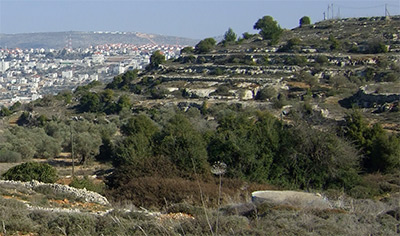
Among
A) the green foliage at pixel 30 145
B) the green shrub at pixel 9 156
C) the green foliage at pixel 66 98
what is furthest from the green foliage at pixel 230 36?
the green shrub at pixel 9 156

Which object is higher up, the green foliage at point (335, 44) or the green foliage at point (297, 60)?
the green foliage at point (335, 44)

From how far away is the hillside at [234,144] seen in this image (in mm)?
6121

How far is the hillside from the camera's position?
6121 millimetres

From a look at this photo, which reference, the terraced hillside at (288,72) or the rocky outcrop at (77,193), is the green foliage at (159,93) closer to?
the terraced hillside at (288,72)

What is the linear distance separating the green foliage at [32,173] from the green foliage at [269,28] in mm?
36624

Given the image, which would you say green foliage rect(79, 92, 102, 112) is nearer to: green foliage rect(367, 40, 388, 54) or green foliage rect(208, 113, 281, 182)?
green foliage rect(367, 40, 388, 54)

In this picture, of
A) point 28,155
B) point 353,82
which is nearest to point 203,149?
point 28,155

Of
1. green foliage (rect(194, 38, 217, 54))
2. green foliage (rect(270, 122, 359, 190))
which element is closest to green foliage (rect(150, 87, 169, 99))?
green foliage (rect(194, 38, 217, 54))

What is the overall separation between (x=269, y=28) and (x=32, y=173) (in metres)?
40.1

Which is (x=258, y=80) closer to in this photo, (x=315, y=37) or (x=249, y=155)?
(x=315, y=37)

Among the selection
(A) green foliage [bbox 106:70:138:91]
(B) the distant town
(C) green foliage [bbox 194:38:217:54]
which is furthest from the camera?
(B) the distant town

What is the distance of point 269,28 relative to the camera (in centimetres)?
4988

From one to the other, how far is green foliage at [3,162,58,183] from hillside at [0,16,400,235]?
0.75 metres

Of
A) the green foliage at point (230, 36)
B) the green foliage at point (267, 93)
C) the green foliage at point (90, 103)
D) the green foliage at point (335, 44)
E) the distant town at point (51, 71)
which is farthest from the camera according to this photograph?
the distant town at point (51, 71)
